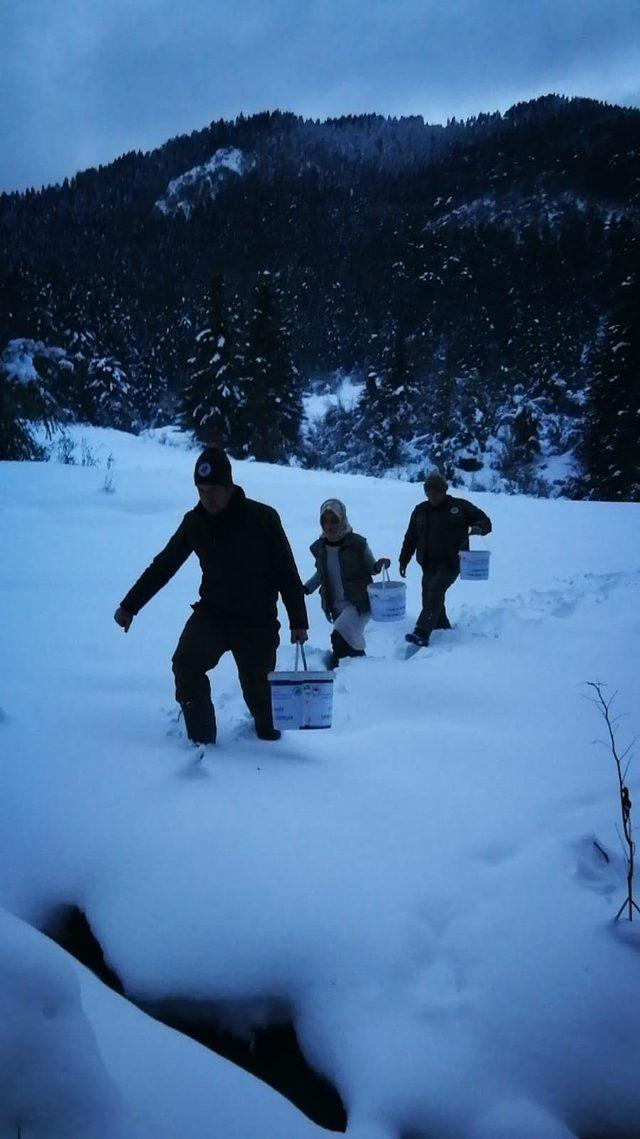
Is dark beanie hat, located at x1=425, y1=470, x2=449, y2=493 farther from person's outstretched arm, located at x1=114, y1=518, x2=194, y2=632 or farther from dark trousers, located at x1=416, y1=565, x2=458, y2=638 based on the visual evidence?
person's outstretched arm, located at x1=114, y1=518, x2=194, y2=632

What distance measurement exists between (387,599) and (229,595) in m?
1.95

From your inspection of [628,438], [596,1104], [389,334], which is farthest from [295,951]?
[389,334]

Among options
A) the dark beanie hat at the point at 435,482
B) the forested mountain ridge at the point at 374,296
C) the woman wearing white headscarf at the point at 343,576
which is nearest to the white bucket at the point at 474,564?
the dark beanie hat at the point at 435,482

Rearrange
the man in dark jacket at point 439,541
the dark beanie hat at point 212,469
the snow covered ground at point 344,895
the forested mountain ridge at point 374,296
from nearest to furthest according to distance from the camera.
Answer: the snow covered ground at point 344,895, the dark beanie hat at point 212,469, the man in dark jacket at point 439,541, the forested mountain ridge at point 374,296

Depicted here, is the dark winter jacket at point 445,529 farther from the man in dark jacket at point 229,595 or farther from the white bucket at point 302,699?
the white bucket at point 302,699

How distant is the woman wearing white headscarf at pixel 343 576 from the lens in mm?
5152

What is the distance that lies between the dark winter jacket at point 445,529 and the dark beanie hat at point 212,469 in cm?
316

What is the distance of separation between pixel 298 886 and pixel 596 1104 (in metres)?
1.08

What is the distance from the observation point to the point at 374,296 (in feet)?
227

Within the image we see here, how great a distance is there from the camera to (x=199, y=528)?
3.37m

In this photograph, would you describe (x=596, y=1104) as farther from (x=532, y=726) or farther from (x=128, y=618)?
(x=128, y=618)

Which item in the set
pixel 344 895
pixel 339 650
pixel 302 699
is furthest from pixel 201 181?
pixel 344 895

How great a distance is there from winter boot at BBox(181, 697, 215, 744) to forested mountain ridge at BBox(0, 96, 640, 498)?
10995 mm

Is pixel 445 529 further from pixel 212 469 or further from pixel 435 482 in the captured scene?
pixel 212 469
